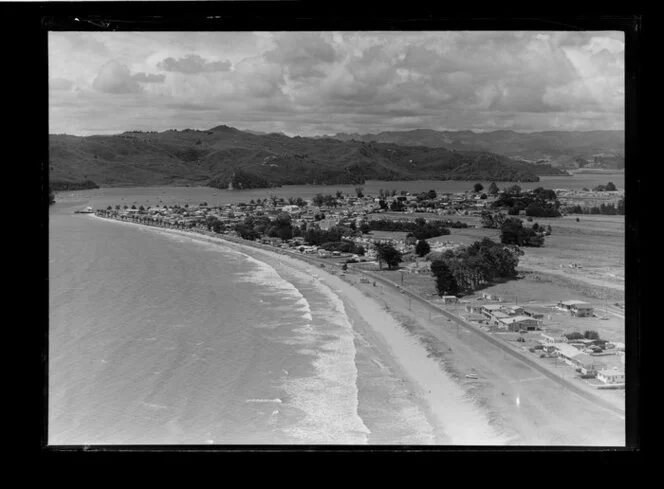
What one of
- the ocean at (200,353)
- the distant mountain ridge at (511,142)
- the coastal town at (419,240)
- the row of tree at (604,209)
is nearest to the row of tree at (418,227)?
the coastal town at (419,240)

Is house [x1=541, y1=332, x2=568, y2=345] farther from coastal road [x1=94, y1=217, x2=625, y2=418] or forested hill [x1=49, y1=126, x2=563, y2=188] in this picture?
forested hill [x1=49, y1=126, x2=563, y2=188]

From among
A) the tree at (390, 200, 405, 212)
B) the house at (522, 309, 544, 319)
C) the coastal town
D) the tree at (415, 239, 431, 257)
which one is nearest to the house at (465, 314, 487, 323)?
the coastal town

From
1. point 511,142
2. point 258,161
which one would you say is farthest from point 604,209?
point 258,161

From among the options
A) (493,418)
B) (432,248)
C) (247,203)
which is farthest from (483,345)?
(247,203)

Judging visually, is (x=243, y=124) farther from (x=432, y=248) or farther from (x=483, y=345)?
(x=483, y=345)

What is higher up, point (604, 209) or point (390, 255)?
point (604, 209)

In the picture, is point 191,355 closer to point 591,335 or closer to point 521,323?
point 521,323
